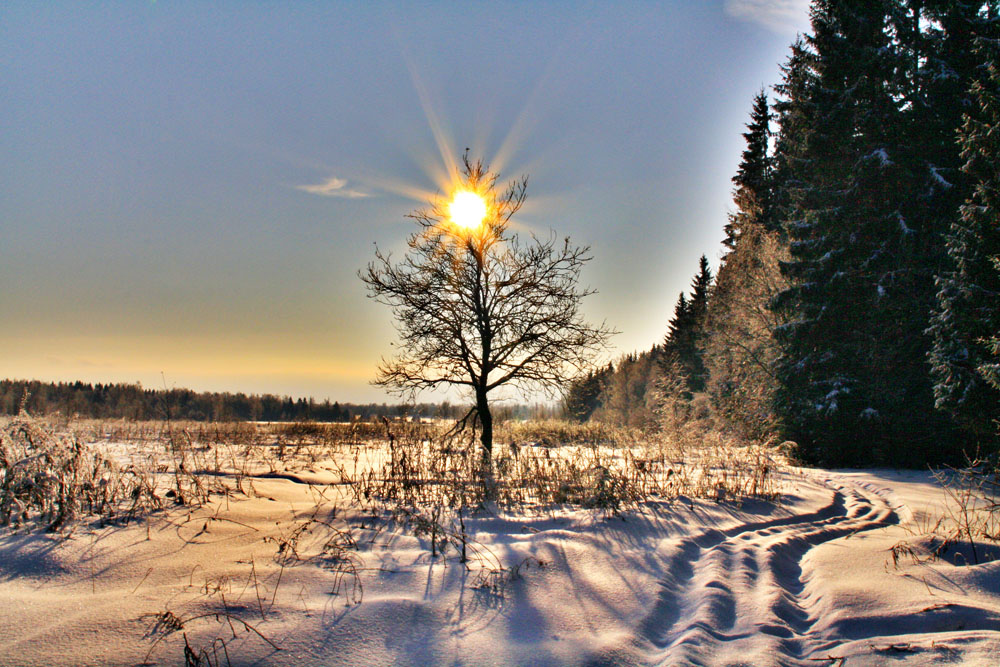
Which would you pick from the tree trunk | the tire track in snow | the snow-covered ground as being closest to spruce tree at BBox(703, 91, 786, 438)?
the tree trunk

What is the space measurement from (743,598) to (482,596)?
5.79 feet

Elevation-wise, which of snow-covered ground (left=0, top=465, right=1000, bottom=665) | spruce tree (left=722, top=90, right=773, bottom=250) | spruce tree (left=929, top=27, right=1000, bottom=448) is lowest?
snow-covered ground (left=0, top=465, right=1000, bottom=665)

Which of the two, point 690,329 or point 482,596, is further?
point 690,329

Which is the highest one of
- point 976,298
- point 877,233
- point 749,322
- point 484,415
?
point 877,233

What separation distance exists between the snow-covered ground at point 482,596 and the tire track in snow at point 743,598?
0.6 inches

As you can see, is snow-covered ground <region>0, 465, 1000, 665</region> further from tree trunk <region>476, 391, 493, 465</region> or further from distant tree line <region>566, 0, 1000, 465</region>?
distant tree line <region>566, 0, 1000, 465</region>

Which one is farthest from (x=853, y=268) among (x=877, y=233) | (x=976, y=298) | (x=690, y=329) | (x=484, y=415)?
(x=690, y=329)

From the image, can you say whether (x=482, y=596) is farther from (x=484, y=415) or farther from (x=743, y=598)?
(x=484, y=415)

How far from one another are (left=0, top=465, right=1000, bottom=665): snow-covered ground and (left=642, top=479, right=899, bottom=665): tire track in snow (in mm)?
16

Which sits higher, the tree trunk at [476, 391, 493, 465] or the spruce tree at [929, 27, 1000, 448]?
the spruce tree at [929, 27, 1000, 448]

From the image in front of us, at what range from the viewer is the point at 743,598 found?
3.24 m

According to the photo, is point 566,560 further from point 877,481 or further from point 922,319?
point 922,319

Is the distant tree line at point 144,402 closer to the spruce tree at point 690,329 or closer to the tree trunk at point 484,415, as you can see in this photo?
the tree trunk at point 484,415

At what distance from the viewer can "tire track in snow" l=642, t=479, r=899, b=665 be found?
256 centimetres
